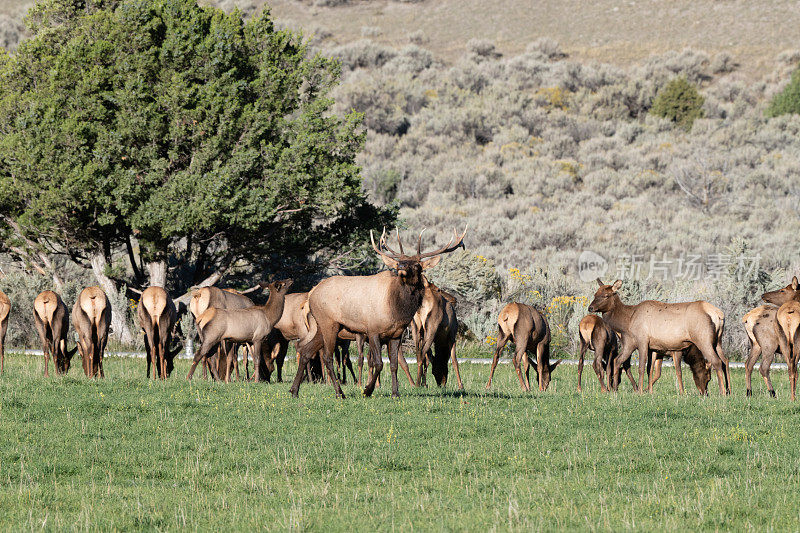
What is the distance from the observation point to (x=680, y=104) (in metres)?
66.3

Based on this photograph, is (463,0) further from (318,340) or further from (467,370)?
(318,340)

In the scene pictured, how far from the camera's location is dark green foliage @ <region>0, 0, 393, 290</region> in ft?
80.2

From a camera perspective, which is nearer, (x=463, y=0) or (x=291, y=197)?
(x=291, y=197)

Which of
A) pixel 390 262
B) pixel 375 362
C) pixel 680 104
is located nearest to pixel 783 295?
pixel 390 262

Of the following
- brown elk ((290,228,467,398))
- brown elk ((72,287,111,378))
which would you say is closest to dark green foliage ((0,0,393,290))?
brown elk ((72,287,111,378))

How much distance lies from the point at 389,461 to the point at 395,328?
376 centimetres

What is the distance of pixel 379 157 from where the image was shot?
59.3m

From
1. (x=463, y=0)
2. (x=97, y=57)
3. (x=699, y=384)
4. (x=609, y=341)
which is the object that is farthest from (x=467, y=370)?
(x=463, y=0)

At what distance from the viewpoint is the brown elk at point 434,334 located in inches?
651

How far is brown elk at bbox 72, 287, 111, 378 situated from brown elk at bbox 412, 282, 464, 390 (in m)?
Answer: 5.71

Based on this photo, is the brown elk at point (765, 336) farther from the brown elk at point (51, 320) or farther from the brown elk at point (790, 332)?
the brown elk at point (51, 320)

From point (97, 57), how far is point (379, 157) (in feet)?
113

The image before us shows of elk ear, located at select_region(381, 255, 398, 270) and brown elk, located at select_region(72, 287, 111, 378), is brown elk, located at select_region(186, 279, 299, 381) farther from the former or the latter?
elk ear, located at select_region(381, 255, 398, 270)

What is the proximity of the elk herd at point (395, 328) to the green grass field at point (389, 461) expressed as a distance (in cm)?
119
